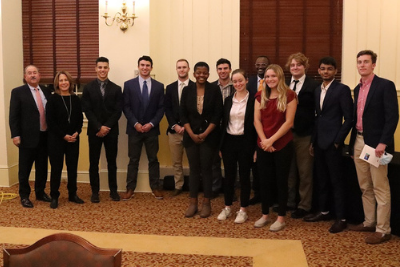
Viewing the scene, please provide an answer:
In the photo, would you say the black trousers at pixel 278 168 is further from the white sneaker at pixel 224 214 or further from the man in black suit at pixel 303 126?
the white sneaker at pixel 224 214

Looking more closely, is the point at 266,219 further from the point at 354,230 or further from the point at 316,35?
the point at 316,35

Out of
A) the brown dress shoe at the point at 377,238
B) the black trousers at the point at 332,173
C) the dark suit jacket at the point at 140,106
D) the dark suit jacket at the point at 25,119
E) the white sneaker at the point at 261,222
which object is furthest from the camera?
the dark suit jacket at the point at 140,106

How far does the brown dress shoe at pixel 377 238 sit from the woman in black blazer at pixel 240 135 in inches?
48.2

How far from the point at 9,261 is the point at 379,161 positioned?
315 cm

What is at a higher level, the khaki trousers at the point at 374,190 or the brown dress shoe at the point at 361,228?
the khaki trousers at the point at 374,190

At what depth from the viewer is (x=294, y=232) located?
443cm

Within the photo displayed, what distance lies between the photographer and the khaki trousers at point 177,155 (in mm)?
5980

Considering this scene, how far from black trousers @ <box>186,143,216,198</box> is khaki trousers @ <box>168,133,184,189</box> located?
39.5 inches


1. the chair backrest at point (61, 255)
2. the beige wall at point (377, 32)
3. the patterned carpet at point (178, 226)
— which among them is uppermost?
the beige wall at point (377, 32)

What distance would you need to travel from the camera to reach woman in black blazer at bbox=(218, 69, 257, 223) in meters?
4.63

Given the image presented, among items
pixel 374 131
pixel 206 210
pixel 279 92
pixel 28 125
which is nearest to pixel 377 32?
pixel 279 92

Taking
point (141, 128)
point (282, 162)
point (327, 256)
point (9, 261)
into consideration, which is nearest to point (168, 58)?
point (141, 128)

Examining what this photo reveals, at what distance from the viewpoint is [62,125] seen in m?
5.25

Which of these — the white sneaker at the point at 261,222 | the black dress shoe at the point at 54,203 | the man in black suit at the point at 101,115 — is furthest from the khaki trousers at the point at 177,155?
the white sneaker at the point at 261,222
